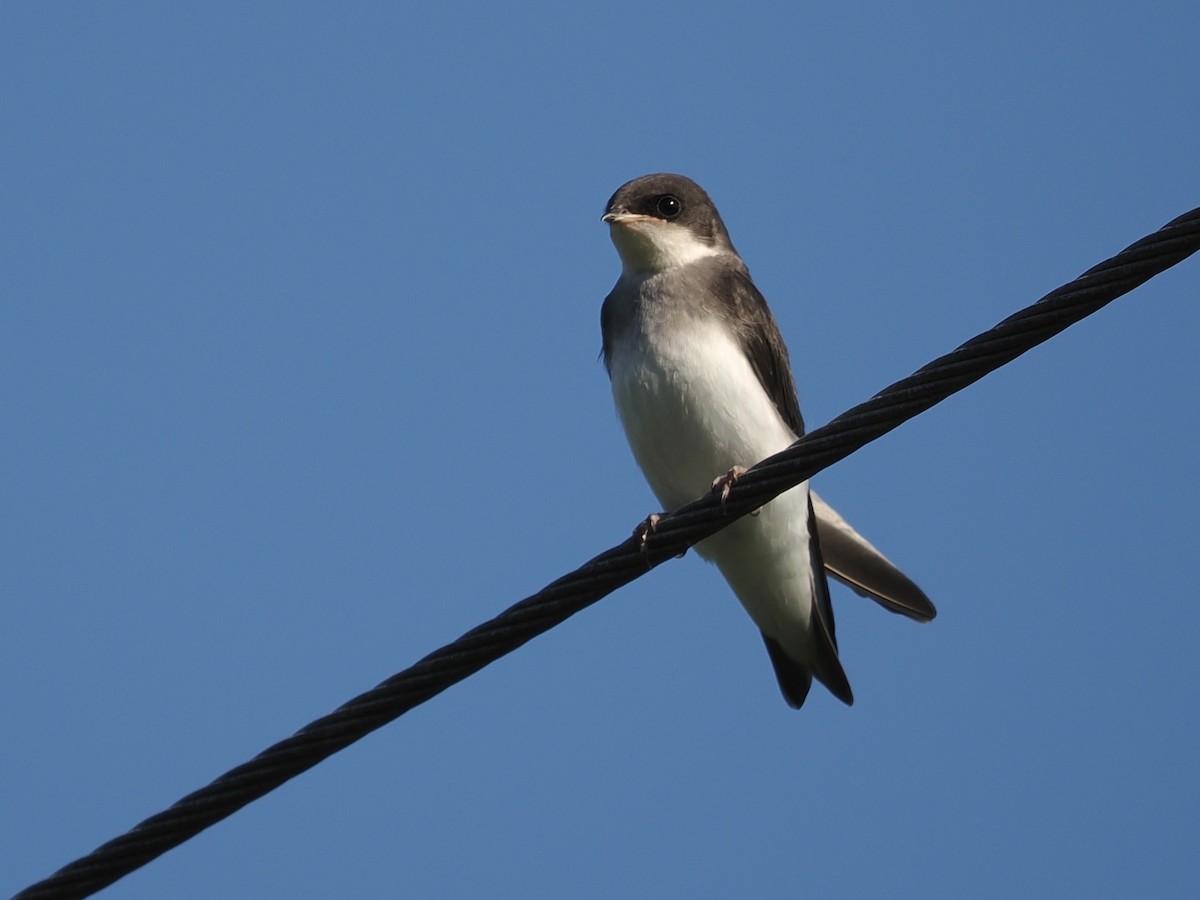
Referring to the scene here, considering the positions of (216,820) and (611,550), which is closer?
(216,820)

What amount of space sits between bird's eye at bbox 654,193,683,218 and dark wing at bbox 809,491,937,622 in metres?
1.55

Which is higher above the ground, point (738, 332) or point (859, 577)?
point (738, 332)

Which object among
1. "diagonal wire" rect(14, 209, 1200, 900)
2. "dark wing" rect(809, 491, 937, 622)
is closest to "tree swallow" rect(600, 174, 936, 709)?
"dark wing" rect(809, 491, 937, 622)

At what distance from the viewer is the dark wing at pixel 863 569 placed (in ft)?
23.5

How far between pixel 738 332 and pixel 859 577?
4.46ft

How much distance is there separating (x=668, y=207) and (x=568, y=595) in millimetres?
3775

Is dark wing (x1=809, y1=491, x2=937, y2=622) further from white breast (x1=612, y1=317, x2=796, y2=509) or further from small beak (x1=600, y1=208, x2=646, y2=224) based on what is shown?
small beak (x1=600, y1=208, x2=646, y2=224)

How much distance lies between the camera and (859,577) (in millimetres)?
7461

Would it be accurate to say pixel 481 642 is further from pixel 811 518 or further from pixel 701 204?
pixel 701 204

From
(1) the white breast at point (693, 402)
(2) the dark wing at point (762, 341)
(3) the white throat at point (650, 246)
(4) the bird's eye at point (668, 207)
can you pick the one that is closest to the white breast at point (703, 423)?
(1) the white breast at point (693, 402)

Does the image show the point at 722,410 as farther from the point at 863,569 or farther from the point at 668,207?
the point at 668,207

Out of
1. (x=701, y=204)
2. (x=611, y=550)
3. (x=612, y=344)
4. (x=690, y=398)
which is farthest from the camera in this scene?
(x=701, y=204)

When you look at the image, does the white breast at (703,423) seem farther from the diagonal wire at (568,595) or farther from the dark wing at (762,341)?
the diagonal wire at (568,595)

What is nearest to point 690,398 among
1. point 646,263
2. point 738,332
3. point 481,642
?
point 738,332
